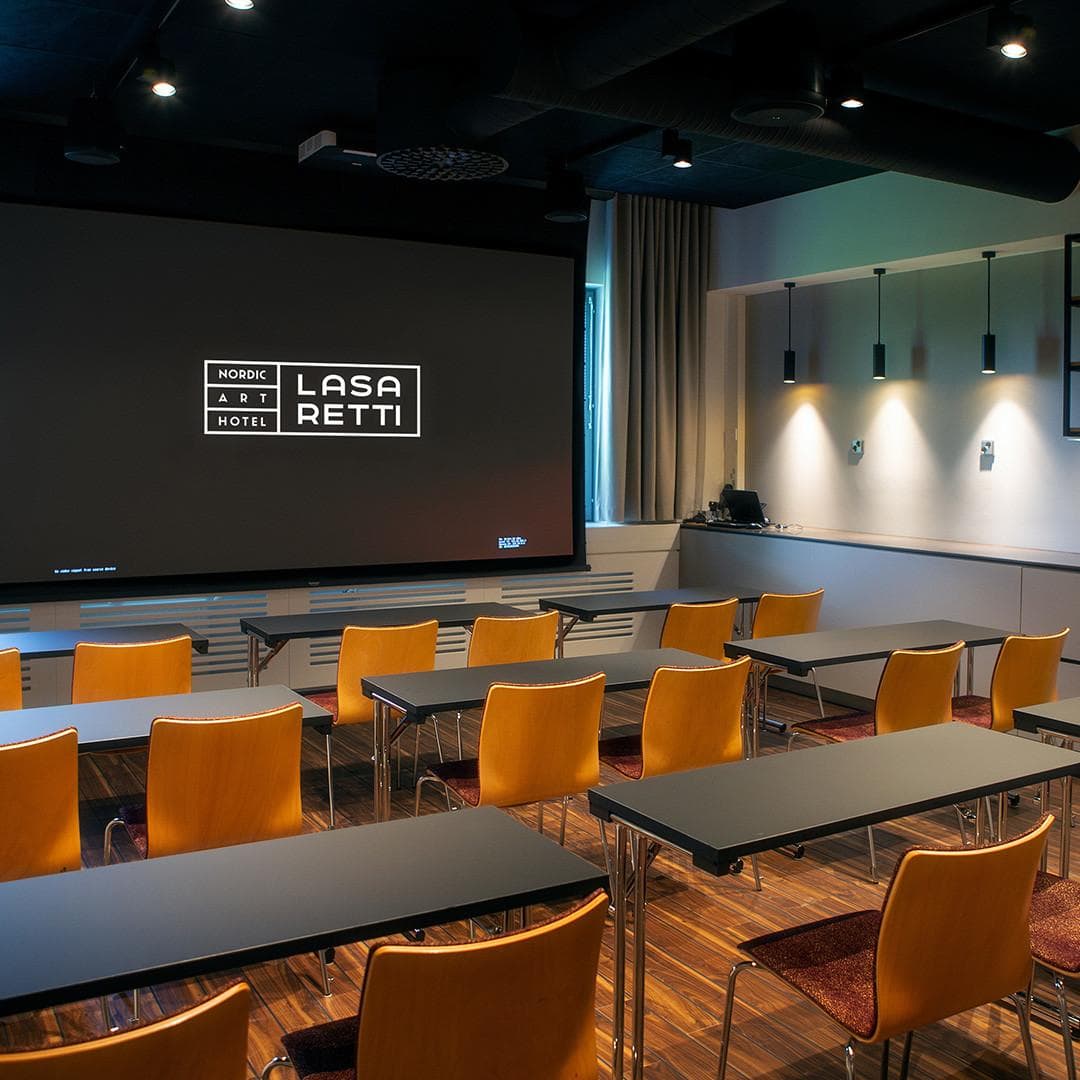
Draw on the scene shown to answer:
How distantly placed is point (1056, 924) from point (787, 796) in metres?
0.75

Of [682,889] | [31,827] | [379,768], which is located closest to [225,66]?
[379,768]

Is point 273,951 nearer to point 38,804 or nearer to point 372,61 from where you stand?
point 38,804

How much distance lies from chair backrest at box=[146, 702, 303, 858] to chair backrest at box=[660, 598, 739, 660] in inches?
105

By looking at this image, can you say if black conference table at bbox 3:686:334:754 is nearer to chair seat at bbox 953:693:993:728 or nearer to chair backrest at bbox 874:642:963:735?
chair backrest at bbox 874:642:963:735

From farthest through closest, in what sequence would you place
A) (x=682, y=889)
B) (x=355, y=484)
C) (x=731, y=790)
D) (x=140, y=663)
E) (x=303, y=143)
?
(x=355, y=484) < (x=303, y=143) < (x=140, y=663) < (x=682, y=889) < (x=731, y=790)

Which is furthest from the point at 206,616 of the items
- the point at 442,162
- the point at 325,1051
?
the point at 325,1051

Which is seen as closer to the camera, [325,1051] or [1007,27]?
[325,1051]

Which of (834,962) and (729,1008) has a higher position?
(834,962)

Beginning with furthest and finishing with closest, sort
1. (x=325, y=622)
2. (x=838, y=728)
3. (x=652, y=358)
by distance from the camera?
(x=652, y=358) → (x=325, y=622) → (x=838, y=728)

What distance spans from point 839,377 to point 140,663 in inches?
209

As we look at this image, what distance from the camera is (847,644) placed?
4.88m

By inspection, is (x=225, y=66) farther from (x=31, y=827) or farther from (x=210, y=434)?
(x=31, y=827)

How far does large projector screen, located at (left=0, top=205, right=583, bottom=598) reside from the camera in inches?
249

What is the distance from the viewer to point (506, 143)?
681 cm
